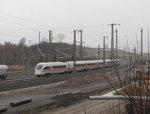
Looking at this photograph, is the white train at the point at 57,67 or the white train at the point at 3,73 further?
the white train at the point at 57,67

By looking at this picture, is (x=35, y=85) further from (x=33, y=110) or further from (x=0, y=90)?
(x=33, y=110)

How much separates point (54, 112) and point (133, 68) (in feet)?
50.9

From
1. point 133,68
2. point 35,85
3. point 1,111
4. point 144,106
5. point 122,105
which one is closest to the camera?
point 144,106

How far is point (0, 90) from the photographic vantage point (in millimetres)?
26828

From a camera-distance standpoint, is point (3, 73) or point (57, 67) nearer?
point (3, 73)

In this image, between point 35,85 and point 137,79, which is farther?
point 35,85

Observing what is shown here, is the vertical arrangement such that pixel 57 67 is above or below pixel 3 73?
above

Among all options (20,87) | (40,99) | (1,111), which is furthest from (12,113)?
(20,87)

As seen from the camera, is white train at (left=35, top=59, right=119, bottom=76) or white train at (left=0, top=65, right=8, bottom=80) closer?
white train at (left=0, top=65, right=8, bottom=80)

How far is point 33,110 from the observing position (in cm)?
1816

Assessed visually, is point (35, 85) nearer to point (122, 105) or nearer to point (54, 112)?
point (54, 112)

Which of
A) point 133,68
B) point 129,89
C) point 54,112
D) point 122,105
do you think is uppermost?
point 133,68

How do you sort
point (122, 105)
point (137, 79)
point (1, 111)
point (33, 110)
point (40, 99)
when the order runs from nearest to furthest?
point (137, 79)
point (122, 105)
point (1, 111)
point (33, 110)
point (40, 99)

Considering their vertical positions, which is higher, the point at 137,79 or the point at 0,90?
the point at 137,79
